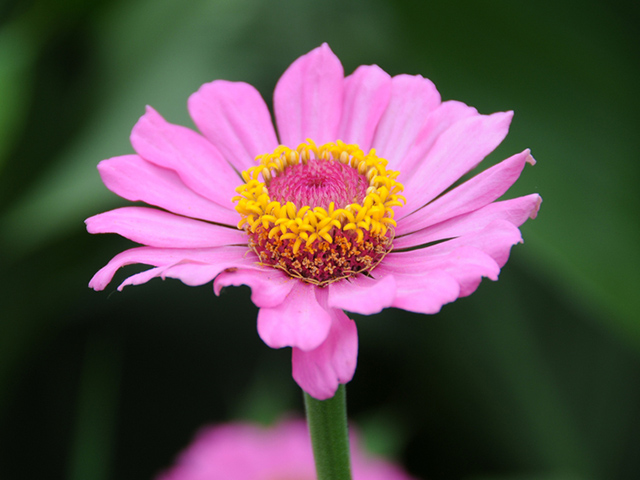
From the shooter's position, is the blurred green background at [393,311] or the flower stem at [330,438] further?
the blurred green background at [393,311]

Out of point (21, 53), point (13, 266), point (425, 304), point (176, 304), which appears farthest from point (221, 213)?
point (21, 53)

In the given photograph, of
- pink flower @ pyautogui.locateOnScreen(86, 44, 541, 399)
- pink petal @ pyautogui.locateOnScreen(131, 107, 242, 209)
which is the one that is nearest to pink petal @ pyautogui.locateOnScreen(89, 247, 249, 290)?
pink flower @ pyautogui.locateOnScreen(86, 44, 541, 399)

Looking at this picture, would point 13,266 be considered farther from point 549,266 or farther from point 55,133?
point 549,266

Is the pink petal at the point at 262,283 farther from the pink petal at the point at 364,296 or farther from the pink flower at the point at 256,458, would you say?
the pink flower at the point at 256,458

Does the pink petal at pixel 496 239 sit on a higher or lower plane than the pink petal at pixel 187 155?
lower

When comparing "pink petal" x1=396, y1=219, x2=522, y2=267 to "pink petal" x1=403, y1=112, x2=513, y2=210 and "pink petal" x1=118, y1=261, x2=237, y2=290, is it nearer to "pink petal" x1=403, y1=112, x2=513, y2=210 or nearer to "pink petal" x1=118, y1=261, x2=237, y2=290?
"pink petal" x1=403, y1=112, x2=513, y2=210

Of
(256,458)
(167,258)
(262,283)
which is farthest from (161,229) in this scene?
(256,458)

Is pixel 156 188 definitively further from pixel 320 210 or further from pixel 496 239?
pixel 496 239

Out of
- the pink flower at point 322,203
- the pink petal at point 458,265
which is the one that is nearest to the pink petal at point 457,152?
the pink flower at point 322,203
